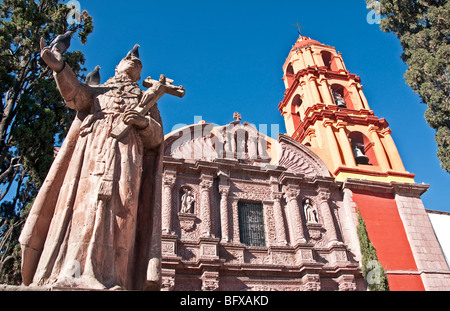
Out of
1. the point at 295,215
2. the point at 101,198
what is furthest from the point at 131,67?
the point at 295,215

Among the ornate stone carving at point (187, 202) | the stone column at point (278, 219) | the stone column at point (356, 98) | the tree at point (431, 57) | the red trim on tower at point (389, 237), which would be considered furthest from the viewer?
the stone column at point (356, 98)

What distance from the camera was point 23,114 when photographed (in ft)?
29.2

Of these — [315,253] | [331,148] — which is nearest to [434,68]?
[331,148]

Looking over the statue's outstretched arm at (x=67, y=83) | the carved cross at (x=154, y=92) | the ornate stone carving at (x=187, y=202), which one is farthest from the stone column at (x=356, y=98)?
the statue's outstretched arm at (x=67, y=83)

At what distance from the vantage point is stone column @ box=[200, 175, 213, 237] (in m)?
11.2

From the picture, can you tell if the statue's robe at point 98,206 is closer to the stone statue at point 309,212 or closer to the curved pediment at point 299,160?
the stone statue at point 309,212

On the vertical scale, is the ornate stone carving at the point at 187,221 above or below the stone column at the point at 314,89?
below

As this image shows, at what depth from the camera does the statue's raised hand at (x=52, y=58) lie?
9.68 feet

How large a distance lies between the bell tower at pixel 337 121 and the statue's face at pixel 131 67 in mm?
11617

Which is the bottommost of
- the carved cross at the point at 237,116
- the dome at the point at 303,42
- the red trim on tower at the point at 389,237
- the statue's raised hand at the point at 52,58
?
the statue's raised hand at the point at 52,58

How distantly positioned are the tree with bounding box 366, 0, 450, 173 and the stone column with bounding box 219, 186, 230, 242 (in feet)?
21.5
